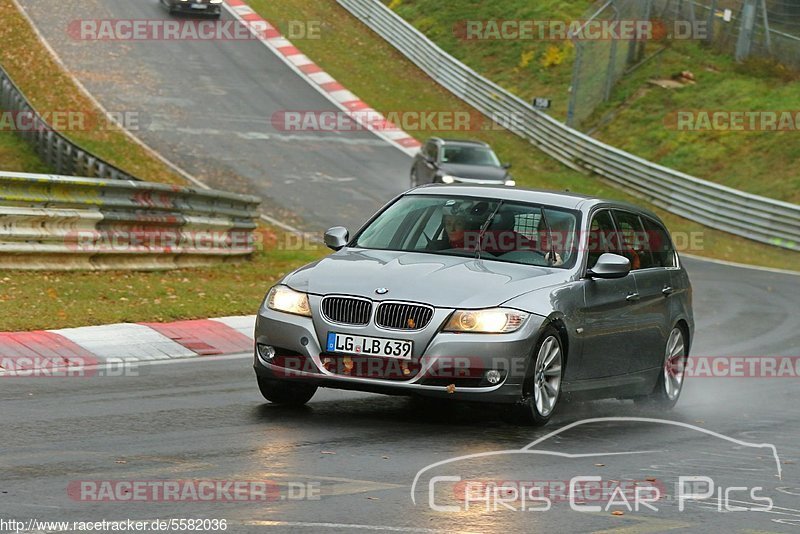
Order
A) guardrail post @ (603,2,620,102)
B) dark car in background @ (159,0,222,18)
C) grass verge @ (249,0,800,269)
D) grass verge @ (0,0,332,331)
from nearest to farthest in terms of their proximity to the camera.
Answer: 1. grass verge @ (0,0,332,331)
2. grass verge @ (249,0,800,269)
3. guardrail post @ (603,2,620,102)
4. dark car in background @ (159,0,222,18)

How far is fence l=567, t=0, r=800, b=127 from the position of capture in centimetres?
3978

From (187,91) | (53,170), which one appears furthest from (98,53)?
(53,170)

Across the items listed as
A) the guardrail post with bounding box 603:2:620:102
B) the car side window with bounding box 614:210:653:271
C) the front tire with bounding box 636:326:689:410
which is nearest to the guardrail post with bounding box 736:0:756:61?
the guardrail post with bounding box 603:2:620:102

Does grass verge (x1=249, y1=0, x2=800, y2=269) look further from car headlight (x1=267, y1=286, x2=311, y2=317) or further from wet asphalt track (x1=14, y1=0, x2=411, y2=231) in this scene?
car headlight (x1=267, y1=286, x2=311, y2=317)

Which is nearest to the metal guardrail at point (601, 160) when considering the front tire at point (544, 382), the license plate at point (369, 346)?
the front tire at point (544, 382)

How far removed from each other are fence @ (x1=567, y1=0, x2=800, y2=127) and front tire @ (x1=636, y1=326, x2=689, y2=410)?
2818 centimetres

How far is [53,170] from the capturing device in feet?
92.5

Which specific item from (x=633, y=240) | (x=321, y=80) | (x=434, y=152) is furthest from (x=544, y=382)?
(x=321, y=80)

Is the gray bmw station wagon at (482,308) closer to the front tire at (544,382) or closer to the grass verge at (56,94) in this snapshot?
the front tire at (544,382)

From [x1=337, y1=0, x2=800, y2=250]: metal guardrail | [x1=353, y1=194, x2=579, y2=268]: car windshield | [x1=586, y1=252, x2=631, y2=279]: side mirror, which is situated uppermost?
[x1=353, y1=194, x2=579, y2=268]: car windshield

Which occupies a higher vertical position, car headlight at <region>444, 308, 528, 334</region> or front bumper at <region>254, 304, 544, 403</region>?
car headlight at <region>444, 308, 528, 334</region>

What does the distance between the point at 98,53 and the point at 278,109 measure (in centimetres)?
641

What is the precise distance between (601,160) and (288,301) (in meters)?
29.0

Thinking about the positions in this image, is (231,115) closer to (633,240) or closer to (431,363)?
(633,240)
